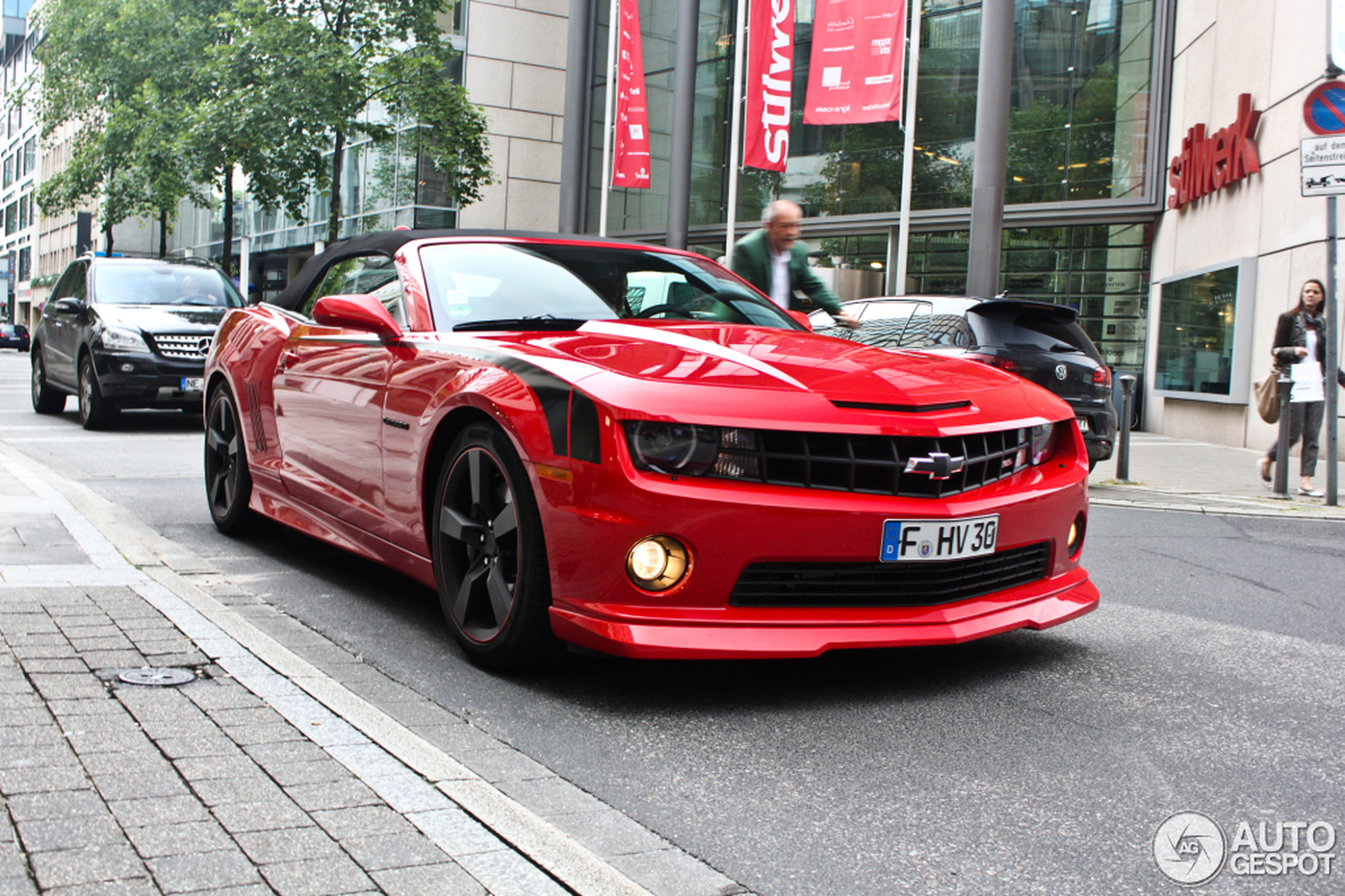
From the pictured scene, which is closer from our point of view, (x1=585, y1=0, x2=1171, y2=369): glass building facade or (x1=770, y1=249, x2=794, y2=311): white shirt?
(x1=770, y1=249, x2=794, y2=311): white shirt

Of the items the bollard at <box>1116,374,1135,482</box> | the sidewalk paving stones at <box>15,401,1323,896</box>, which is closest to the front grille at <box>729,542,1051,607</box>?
the sidewalk paving stones at <box>15,401,1323,896</box>

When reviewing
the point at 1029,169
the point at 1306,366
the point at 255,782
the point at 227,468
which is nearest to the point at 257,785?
the point at 255,782

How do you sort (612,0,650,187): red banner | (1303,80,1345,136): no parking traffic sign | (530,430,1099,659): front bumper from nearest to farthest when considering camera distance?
(530,430,1099,659): front bumper < (1303,80,1345,136): no parking traffic sign < (612,0,650,187): red banner

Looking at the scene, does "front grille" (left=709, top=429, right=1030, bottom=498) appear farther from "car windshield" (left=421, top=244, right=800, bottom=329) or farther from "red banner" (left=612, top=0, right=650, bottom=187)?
"red banner" (left=612, top=0, right=650, bottom=187)

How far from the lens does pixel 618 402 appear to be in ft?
11.5

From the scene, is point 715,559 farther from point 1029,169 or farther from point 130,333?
point 1029,169

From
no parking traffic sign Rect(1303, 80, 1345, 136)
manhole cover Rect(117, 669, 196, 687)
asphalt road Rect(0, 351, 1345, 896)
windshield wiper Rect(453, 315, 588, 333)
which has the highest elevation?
no parking traffic sign Rect(1303, 80, 1345, 136)

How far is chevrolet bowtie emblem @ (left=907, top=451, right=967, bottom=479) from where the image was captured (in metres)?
3.62

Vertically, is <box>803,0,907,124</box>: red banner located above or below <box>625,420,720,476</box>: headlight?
above

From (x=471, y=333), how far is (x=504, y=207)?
30.6 meters

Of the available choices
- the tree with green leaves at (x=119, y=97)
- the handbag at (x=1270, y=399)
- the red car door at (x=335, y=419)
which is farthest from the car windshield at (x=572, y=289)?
the tree with green leaves at (x=119, y=97)

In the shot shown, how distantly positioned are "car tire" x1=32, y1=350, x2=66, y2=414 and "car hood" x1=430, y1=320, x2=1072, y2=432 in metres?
12.9

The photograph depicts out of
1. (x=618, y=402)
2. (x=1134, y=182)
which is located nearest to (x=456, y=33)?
(x=1134, y=182)

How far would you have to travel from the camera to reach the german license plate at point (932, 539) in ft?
11.8
